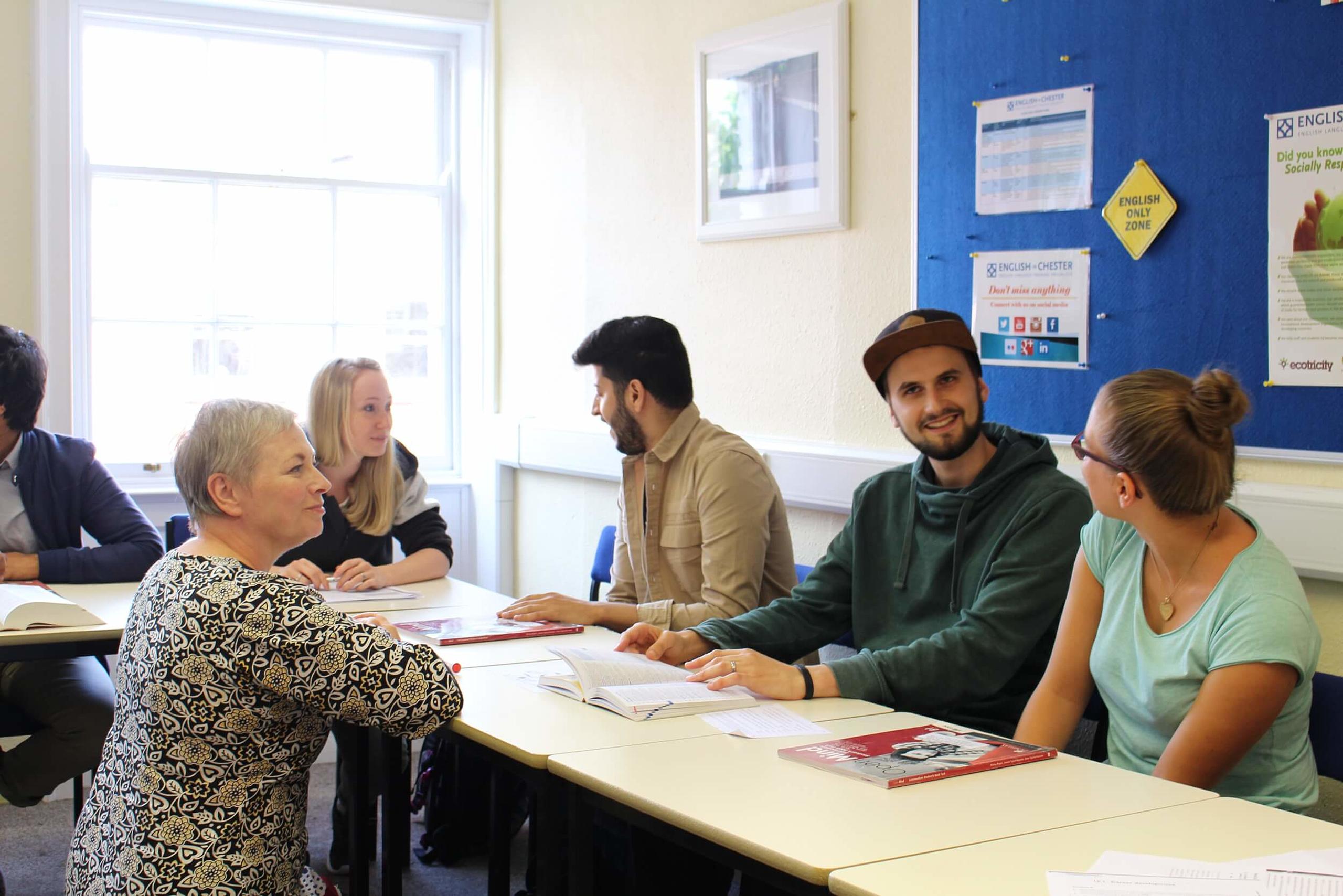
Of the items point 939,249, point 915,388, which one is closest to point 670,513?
point 915,388

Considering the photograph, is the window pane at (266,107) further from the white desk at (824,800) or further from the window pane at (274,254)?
the white desk at (824,800)

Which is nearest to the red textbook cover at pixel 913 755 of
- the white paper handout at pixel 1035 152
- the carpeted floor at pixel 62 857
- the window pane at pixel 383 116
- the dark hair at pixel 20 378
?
the white paper handout at pixel 1035 152

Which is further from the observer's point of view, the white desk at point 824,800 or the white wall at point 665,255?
the white wall at point 665,255

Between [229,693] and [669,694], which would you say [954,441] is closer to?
[669,694]

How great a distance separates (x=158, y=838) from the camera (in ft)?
5.94

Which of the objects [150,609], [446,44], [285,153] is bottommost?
[150,609]

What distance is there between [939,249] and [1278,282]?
90 cm

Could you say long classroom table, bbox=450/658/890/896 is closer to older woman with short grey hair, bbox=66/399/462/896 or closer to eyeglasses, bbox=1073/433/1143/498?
older woman with short grey hair, bbox=66/399/462/896

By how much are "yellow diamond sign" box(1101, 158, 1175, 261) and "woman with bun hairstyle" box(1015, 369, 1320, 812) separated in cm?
84

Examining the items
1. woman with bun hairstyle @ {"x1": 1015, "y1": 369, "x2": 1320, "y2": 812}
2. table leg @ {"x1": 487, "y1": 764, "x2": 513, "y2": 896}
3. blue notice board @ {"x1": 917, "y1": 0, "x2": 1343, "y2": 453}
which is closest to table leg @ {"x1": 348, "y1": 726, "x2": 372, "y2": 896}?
table leg @ {"x1": 487, "y1": 764, "x2": 513, "y2": 896}

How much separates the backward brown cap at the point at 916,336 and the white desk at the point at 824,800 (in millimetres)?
1028

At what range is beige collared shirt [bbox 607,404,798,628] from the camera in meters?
2.90

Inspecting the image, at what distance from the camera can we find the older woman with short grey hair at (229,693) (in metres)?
1.80

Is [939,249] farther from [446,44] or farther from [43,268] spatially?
[43,268]
